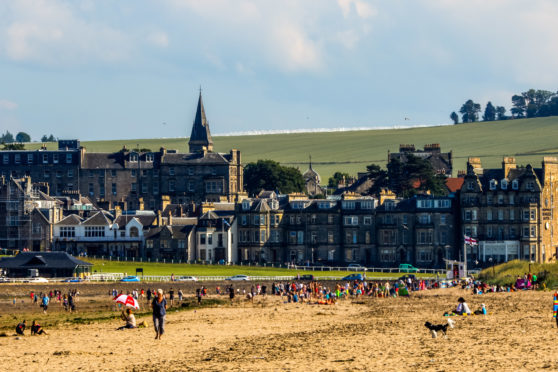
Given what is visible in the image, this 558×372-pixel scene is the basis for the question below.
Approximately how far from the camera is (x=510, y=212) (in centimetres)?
11800

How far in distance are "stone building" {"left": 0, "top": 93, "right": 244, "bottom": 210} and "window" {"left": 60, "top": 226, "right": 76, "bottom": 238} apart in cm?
2823

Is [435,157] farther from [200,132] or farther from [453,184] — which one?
[453,184]

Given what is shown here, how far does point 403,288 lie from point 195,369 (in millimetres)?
44132

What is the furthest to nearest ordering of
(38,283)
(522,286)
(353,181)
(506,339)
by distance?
(353,181), (38,283), (522,286), (506,339)

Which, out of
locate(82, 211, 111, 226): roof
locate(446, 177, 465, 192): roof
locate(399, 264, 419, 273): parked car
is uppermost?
locate(446, 177, 465, 192): roof

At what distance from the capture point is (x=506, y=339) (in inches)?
1740

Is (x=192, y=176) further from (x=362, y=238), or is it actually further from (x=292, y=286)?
(x=292, y=286)

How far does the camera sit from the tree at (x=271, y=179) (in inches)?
6747

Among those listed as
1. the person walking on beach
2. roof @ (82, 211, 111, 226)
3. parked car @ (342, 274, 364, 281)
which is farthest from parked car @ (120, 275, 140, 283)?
the person walking on beach

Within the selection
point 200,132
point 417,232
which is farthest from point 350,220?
point 200,132

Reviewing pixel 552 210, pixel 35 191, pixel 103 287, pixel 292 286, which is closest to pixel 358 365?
pixel 292 286

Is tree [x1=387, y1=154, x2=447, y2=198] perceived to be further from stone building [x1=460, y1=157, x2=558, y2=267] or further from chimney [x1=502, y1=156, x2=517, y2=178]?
stone building [x1=460, y1=157, x2=558, y2=267]

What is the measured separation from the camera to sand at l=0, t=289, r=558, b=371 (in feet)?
131

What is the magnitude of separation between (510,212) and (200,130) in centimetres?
7599
